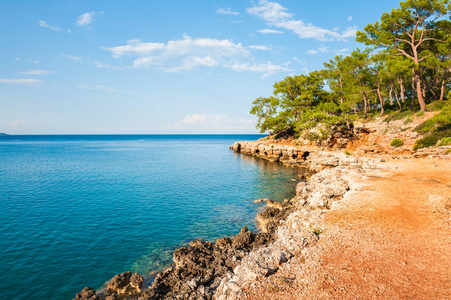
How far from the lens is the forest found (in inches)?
1605

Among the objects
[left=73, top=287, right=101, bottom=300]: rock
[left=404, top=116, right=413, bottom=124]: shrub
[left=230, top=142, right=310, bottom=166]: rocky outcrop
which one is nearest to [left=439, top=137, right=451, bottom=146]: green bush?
[left=404, top=116, right=413, bottom=124]: shrub

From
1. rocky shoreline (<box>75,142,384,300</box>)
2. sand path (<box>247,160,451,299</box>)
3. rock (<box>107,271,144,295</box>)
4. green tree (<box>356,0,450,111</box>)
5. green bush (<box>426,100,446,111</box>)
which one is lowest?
rock (<box>107,271,144,295</box>)

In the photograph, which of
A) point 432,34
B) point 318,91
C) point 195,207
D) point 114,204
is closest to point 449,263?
point 195,207

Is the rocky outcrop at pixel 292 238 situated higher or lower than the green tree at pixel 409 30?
lower

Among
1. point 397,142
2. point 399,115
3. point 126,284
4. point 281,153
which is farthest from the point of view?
point 281,153

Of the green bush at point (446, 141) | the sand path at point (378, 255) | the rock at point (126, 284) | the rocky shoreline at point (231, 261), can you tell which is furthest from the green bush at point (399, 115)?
the rock at point (126, 284)

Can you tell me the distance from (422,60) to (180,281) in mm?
55278

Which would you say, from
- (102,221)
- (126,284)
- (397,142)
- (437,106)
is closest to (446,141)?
(397,142)

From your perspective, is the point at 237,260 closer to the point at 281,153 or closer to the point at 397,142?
the point at 397,142

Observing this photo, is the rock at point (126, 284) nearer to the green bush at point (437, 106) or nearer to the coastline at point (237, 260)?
the coastline at point (237, 260)

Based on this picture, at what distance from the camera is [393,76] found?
48.1m

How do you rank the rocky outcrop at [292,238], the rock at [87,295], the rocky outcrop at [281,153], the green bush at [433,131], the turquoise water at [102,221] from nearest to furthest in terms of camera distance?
the rocky outcrop at [292,238] → the rock at [87,295] → the turquoise water at [102,221] → the green bush at [433,131] → the rocky outcrop at [281,153]

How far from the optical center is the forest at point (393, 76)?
134 feet

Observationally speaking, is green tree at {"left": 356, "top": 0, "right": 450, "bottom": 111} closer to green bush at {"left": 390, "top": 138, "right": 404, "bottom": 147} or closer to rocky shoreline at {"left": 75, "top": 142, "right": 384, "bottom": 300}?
green bush at {"left": 390, "top": 138, "right": 404, "bottom": 147}
